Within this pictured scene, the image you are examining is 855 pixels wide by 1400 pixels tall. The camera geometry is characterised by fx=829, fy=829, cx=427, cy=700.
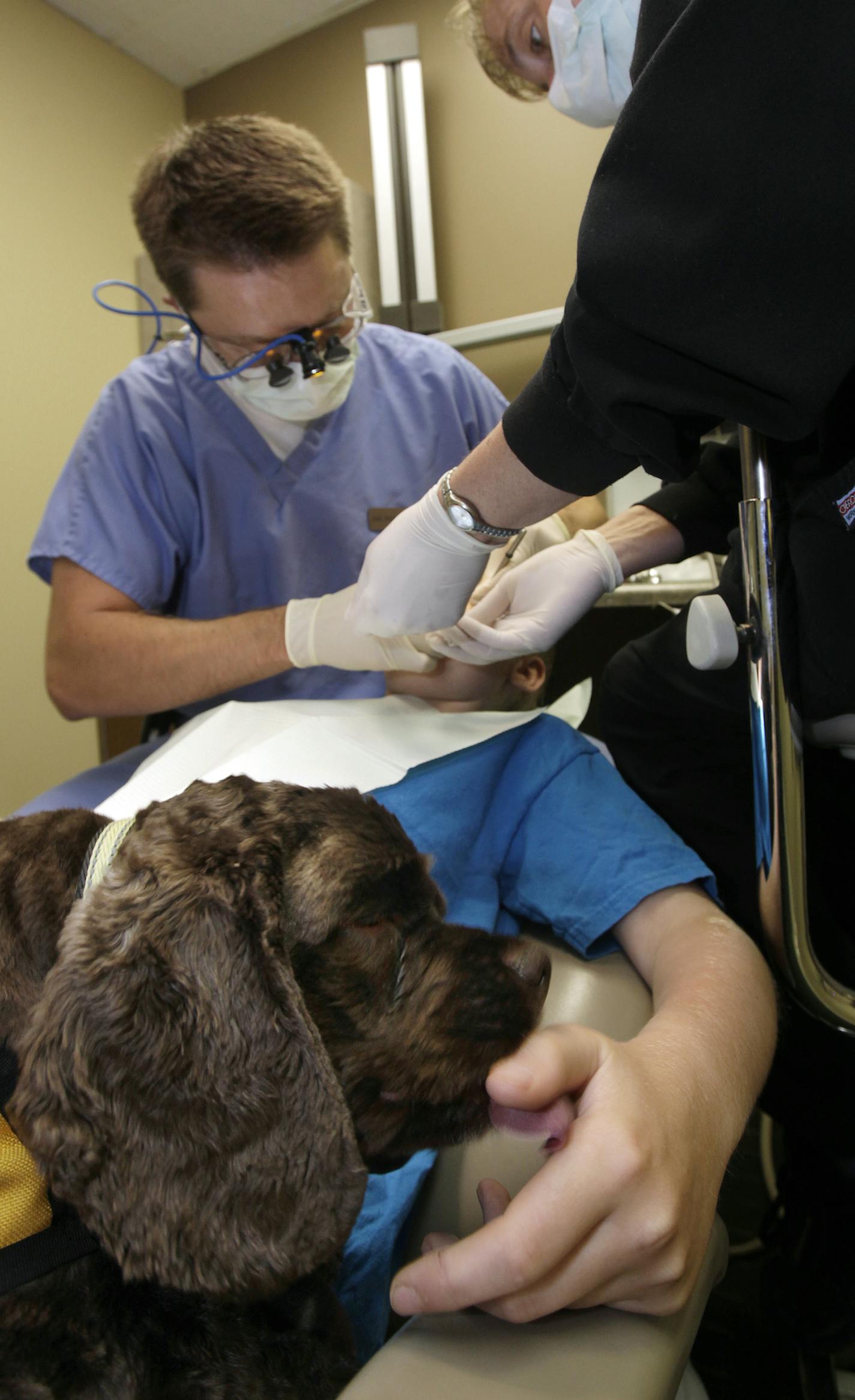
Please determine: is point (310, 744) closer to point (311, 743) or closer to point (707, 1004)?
point (311, 743)

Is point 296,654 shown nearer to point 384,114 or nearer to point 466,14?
point 466,14

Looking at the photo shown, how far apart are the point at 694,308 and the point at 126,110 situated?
288cm

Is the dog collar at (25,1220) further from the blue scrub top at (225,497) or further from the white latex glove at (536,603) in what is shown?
the blue scrub top at (225,497)

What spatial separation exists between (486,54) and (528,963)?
1.28 meters

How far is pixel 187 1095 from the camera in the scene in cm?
53

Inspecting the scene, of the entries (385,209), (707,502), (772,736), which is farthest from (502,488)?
(385,209)

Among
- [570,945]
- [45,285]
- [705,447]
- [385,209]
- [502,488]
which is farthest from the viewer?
[45,285]

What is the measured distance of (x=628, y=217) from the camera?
1.84 feet

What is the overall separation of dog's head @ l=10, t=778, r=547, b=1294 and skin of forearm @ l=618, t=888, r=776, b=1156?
0.44ft

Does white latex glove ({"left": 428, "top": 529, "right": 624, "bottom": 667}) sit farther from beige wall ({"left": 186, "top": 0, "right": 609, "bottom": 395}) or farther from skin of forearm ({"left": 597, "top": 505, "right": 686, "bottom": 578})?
beige wall ({"left": 186, "top": 0, "right": 609, "bottom": 395})

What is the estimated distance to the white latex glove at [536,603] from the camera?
1.11 meters

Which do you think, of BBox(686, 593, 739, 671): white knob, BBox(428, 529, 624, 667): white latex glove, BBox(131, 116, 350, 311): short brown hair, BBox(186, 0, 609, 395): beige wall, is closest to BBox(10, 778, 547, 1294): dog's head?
BBox(686, 593, 739, 671): white knob

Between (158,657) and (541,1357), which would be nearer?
(541,1357)

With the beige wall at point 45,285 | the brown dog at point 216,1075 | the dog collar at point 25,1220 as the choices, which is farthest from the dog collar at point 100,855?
the beige wall at point 45,285
